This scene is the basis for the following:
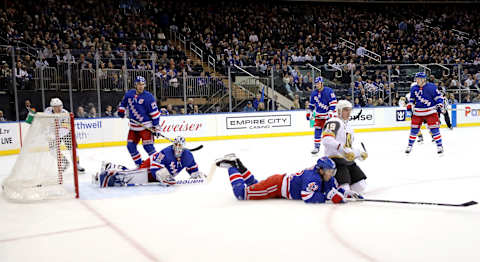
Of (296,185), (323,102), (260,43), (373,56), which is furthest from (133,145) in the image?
(373,56)

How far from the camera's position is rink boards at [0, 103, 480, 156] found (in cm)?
1077

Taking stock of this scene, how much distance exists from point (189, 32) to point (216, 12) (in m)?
2.23

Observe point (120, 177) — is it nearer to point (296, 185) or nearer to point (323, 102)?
point (296, 185)

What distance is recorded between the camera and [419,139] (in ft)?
33.0

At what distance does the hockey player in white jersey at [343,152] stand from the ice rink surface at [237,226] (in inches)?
10.4

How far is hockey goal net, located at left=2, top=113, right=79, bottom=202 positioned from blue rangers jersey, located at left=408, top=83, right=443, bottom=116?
591 centimetres

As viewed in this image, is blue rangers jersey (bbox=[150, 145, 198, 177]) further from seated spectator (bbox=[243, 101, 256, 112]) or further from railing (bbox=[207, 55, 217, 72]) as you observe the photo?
railing (bbox=[207, 55, 217, 72])

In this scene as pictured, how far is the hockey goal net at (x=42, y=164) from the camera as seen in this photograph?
480cm

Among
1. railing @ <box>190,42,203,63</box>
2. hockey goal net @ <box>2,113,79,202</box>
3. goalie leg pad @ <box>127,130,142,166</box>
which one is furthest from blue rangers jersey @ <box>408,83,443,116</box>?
railing @ <box>190,42,203,63</box>

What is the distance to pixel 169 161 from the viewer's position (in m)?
5.25

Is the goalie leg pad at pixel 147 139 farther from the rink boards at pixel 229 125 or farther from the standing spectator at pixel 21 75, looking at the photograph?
the standing spectator at pixel 21 75

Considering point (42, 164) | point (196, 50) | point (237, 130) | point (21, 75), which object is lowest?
point (237, 130)

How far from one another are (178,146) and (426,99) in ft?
16.0

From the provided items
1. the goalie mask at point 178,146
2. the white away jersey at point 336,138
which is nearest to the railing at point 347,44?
the goalie mask at point 178,146
